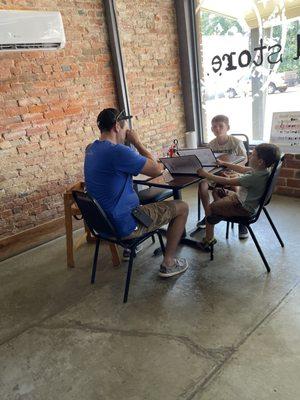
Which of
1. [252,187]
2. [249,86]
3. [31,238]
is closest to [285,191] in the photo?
[249,86]

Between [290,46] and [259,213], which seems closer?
[259,213]

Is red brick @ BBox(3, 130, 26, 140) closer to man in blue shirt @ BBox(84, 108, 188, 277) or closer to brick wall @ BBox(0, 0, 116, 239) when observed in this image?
brick wall @ BBox(0, 0, 116, 239)

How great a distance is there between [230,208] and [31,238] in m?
2.11

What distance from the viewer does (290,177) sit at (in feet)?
12.3

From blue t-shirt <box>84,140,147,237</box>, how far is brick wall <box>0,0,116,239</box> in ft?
4.43

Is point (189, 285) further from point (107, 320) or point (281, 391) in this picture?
point (281, 391)

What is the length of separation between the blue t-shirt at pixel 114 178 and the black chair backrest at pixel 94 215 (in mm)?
57

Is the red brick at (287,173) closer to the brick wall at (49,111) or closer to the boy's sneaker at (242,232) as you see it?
the boy's sneaker at (242,232)

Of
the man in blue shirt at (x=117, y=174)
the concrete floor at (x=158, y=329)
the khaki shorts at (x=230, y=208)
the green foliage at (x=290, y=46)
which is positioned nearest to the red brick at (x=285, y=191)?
the concrete floor at (x=158, y=329)

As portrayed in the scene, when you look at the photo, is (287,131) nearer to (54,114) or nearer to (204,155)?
(204,155)

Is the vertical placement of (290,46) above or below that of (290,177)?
above

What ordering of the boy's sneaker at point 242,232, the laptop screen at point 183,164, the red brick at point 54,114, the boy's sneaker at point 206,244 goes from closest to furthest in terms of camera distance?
1. the laptop screen at point 183,164
2. the boy's sneaker at point 206,244
3. the boy's sneaker at point 242,232
4. the red brick at point 54,114

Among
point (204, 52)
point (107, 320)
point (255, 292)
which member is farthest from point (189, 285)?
point (204, 52)

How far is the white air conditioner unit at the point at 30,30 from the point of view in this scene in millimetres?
2895
